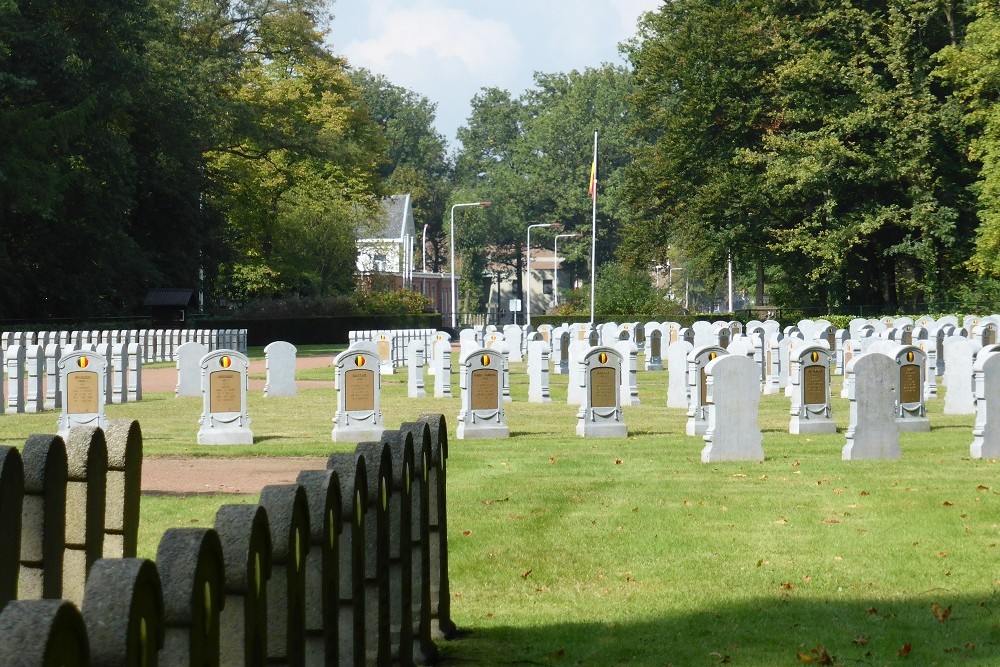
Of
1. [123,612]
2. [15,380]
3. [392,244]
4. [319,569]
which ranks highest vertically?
[392,244]

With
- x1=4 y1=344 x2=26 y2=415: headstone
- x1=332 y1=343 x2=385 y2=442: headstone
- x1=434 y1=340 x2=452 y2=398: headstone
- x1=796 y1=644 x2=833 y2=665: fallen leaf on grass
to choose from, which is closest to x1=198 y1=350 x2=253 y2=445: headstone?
x1=332 y1=343 x2=385 y2=442: headstone

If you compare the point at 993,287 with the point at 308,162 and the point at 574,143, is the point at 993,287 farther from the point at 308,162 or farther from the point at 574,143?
the point at 574,143

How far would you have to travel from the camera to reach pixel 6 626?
2.50 meters

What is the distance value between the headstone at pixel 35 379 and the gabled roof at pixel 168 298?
32.6m

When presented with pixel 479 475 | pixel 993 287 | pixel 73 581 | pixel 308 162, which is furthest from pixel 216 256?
pixel 73 581

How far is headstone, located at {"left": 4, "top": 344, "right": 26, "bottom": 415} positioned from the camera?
2480 centimetres

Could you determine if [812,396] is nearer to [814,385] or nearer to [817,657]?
[814,385]

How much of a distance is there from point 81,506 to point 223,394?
14.2 m

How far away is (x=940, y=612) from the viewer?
8.11m

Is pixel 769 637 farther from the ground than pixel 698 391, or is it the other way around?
pixel 698 391

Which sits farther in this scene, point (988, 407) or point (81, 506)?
point (988, 407)

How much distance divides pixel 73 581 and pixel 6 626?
2.73 m

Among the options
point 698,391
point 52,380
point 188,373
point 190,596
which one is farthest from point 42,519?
point 188,373

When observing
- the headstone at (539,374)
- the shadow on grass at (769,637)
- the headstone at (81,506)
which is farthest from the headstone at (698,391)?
the headstone at (81,506)
